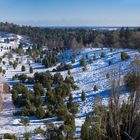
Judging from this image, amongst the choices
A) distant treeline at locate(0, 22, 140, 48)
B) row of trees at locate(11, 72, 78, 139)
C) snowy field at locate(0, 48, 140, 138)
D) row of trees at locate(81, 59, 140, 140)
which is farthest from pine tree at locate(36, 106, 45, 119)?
distant treeline at locate(0, 22, 140, 48)

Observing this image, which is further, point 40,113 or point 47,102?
point 47,102

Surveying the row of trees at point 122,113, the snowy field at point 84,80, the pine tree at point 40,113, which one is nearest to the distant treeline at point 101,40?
the snowy field at point 84,80

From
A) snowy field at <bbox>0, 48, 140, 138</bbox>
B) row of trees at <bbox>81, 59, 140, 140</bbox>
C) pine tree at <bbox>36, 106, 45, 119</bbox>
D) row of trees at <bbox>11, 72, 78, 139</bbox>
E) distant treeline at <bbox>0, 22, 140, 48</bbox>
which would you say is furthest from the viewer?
distant treeline at <bbox>0, 22, 140, 48</bbox>

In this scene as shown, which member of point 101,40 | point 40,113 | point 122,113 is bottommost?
point 40,113

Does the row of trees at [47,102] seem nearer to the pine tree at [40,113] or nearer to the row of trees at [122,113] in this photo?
the pine tree at [40,113]

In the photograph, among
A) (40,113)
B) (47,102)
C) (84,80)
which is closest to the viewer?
(40,113)

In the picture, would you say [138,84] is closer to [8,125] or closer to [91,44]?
[8,125]

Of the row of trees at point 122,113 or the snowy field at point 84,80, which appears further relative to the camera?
the snowy field at point 84,80

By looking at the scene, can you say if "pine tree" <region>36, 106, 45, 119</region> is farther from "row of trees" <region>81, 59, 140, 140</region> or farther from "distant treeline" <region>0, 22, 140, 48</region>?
"distant treeline" <region>0, 22, 140, 48</region>

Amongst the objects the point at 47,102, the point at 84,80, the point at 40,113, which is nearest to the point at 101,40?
the point at 84,80

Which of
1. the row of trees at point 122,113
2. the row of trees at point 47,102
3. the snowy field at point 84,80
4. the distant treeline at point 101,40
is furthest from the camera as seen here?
the distant treeline at point 101,40

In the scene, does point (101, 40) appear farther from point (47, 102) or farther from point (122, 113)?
point (122, 113)
